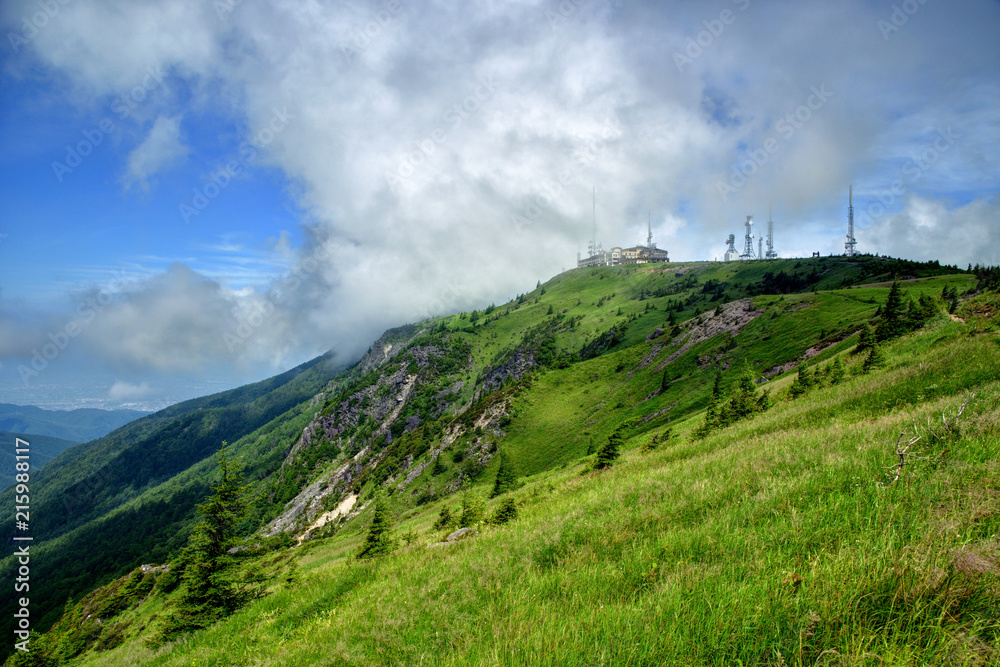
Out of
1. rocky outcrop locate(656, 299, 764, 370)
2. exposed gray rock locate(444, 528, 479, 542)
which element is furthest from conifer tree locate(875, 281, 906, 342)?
rocky outcrop locate(656, 299, 764, 370)

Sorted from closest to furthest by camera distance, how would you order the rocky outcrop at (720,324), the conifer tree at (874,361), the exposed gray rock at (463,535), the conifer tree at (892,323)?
1. the exposed gray rock at (463,535)
2. the conifer tree at (874,361)
3. the conifer tree at (892,323)
4. the rocky outcrop at (720,324)

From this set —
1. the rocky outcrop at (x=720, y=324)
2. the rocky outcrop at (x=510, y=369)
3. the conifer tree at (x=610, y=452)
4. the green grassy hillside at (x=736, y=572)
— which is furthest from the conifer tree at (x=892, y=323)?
the rocky outcrop at (x=510, y=369)

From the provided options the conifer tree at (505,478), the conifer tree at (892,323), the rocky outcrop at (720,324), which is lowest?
the conifer tree at (505,478)

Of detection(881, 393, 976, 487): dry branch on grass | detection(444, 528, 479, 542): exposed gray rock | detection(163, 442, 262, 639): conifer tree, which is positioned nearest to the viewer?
detection(881, 393, 976, 487): dry branch on grass

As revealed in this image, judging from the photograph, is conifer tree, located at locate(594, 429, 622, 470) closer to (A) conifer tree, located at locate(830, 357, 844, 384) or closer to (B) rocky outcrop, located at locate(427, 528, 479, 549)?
(A) conifer tree, located at locate(830, 357, 844, 384)

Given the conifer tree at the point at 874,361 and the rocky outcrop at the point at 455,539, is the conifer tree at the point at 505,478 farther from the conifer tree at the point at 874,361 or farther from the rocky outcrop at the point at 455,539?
the conifer tree at the point at 874,361

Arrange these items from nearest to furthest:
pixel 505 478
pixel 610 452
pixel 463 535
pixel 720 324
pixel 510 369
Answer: pixel 463 535
pixel 610 452
pixel 505 478
pixel 720 324
pixel 510 369

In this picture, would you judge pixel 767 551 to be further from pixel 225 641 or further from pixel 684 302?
pixel 684 302

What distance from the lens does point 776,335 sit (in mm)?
68250

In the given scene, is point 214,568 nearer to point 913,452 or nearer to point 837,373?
point 913,452

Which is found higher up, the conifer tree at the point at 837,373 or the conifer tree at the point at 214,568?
the conifer tree at the point at 837,373

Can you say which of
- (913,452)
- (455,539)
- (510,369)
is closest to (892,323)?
(913,452)

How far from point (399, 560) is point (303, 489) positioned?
691 feet

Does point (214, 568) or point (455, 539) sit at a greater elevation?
point (455, 539)
